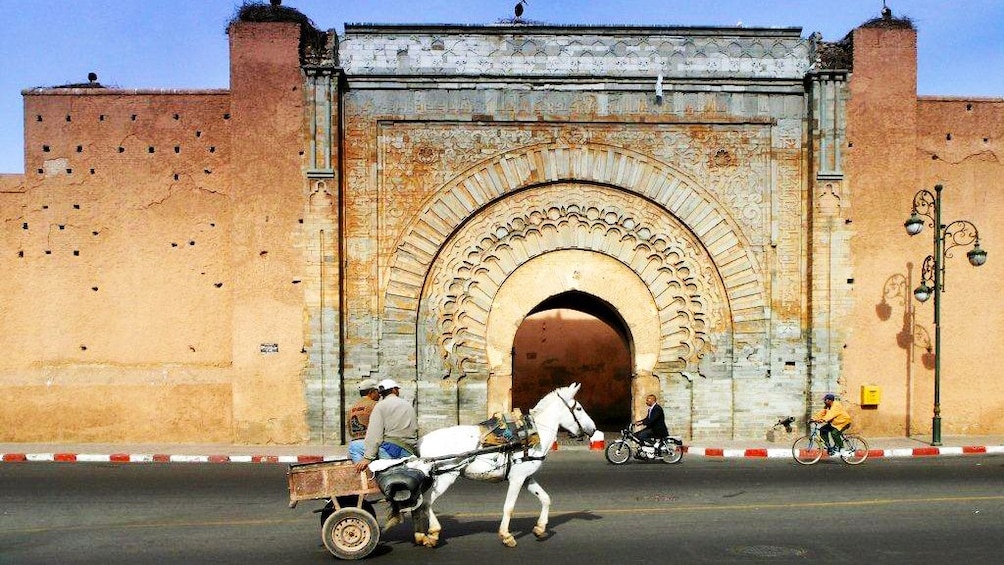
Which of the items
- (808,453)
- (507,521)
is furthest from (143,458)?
(808,453)

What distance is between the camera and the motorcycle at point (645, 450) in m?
13.6

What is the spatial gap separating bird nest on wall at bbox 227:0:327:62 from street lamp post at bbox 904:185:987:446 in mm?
9715

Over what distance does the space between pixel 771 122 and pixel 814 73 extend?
100 centimetres

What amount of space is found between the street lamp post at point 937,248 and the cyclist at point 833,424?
2087 millimetres

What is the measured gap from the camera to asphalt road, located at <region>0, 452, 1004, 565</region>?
7859 mm

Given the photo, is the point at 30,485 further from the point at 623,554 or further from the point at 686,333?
the point at 686,333

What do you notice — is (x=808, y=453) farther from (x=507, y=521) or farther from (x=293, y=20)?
(x=293, y=20)

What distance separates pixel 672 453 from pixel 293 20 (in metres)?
9.02

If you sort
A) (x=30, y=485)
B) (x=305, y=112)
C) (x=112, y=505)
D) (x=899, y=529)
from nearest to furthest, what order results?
(x=899, y=529) < (x=112, y=505) < (x=30, y=485) < (x=305, y=112)

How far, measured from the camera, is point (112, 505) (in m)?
10.2

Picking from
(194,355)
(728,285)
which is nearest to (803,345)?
(728,285)

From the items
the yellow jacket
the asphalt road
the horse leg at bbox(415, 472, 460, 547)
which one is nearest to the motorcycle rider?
the asphalt road

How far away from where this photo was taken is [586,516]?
9367 mm

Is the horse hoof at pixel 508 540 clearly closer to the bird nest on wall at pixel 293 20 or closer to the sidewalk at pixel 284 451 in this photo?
the sidewalk at pixel 284 451
